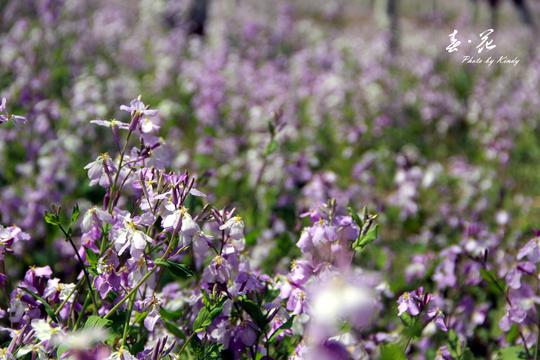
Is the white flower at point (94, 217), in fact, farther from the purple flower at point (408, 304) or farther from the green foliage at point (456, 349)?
the green foliage at point (456, 349)

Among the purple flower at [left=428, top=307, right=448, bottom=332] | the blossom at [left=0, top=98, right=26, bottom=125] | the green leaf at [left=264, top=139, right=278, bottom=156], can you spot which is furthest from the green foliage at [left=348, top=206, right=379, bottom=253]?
the green leaf at [left=264, top=139, right=278, bottom=156]

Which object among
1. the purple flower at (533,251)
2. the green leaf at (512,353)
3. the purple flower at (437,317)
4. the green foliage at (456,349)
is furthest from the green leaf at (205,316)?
the green leaf at (512,353)

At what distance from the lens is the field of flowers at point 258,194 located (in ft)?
6.56

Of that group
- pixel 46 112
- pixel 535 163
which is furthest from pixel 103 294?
pixel 535 163

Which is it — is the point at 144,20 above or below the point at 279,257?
above

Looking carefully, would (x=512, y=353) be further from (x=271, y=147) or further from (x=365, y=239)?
(x=271, y=147)

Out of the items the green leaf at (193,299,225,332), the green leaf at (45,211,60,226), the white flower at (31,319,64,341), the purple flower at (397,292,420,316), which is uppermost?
the green leaf at (45,211,60,226)

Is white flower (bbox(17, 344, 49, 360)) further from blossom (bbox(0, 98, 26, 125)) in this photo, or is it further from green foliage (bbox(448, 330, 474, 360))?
green foliage (bbox(448, 330, 474, 360))

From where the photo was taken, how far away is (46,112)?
4.85 metres

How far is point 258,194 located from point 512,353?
2.56m

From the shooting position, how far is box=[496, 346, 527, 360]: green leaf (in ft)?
8.52

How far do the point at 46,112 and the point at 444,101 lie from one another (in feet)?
17.8

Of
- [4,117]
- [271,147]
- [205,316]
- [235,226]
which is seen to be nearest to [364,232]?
[235,226]

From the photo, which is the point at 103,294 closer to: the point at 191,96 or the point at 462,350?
the point at 462,350
